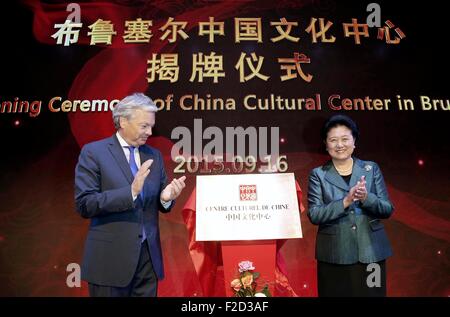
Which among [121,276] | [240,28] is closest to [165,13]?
[240,28]

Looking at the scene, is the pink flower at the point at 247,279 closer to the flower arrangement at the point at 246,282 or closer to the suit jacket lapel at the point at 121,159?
the flower arrangement at the point at 246,282

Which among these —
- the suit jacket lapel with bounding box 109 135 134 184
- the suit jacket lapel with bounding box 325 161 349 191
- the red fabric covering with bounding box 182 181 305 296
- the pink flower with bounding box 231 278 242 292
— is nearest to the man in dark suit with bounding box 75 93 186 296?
the suit jacket lapel with bounding box 109 135 134 184

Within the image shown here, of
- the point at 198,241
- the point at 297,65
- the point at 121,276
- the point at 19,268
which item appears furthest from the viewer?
the point at 297,65

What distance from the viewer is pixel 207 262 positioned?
2.95m

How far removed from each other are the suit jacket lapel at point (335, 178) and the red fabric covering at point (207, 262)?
286mm

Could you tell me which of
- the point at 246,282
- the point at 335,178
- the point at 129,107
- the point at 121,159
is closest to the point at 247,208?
the point at 246,282

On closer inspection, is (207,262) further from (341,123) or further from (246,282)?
(341,123)

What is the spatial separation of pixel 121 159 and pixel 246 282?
118 cm

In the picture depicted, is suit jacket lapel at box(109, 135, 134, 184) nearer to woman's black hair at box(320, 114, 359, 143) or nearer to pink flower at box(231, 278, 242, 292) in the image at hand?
pink flower at box(231, 278, 242, 292)

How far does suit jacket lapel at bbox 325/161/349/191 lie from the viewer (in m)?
3.08

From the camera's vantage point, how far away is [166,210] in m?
3.01

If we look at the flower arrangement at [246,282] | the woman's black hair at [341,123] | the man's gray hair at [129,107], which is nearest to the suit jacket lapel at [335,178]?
the woman's black hair at [341,123]

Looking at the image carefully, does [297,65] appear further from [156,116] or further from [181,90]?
[156,116]
